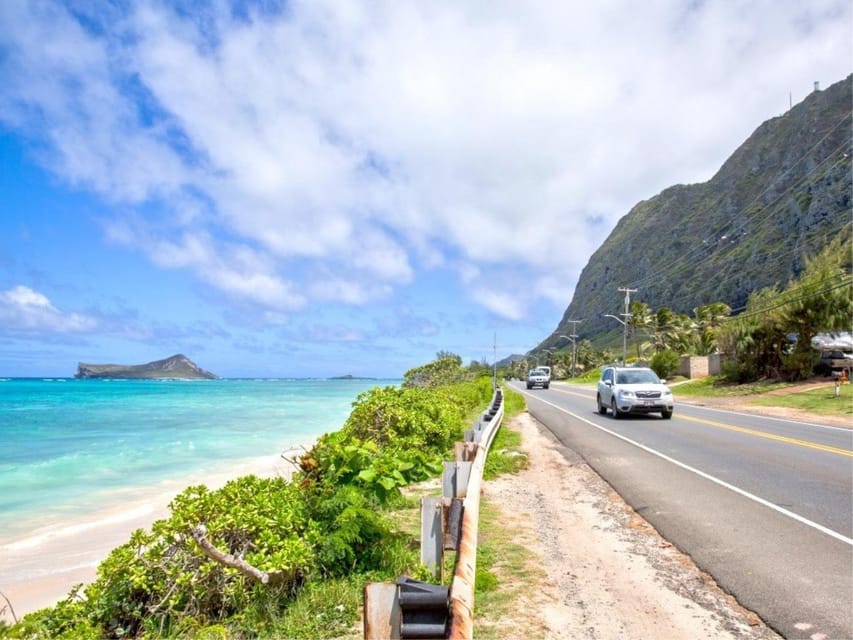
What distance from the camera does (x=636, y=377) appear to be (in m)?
23.3

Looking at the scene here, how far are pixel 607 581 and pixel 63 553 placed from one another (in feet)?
28.3

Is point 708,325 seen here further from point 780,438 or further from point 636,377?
point 780,438

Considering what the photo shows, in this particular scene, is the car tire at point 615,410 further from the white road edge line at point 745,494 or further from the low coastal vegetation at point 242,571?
the low coastal vegetation at point 242,571

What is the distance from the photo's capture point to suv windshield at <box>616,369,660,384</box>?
899 inches

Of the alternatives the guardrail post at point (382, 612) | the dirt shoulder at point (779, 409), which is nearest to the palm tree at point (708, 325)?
the dirt shoulder at point (779, 409)

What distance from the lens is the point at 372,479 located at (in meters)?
6.49

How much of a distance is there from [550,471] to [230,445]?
16388 mm

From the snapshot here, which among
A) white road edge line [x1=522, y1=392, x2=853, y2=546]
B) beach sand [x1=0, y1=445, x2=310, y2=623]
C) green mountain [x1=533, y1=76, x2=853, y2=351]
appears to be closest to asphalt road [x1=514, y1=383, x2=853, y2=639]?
white road edge line [x1=522, y1=392, x2=853, y2=546]

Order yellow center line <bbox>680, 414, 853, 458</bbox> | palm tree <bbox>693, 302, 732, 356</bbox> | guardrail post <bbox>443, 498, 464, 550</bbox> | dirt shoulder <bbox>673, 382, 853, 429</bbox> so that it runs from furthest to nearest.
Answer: palm tree <bbox>693, 302, 732, 356</bbox> < dirt shoulder <bbox>673, 382, 853, 429</bbox> < yellow center line <bbox>680, 414, 853, 458</bbox> < guardrail post <bbox>443, 498, 464, 550</bbox>

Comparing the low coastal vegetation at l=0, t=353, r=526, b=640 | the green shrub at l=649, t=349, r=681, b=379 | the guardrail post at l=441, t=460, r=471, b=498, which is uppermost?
the green shrub at l=649, t=349, r=681, b=379

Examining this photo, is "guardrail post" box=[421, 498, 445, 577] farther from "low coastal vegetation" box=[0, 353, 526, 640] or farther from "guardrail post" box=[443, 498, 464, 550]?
"guardrail post" box=[443, 498, 464, 550]

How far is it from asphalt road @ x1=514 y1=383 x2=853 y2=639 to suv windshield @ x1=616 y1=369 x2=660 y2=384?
4.93m

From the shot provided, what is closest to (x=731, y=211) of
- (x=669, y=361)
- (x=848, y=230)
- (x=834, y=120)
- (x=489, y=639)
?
(x=834, y=120)

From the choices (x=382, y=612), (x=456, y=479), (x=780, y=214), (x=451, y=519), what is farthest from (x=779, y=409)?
(x=780, y=214)
